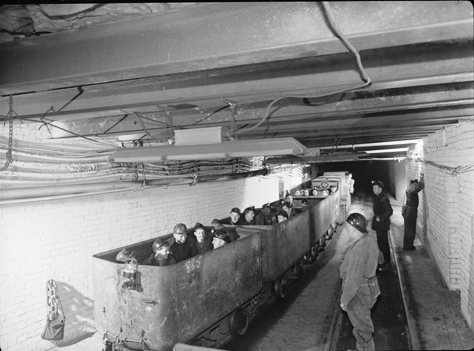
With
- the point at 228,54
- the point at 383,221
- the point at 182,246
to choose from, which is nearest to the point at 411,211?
the point at 383,221

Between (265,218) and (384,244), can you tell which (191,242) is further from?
(384,244)

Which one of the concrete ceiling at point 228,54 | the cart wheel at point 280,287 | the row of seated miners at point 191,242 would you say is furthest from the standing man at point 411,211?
the concrete ceiling at point 228,54

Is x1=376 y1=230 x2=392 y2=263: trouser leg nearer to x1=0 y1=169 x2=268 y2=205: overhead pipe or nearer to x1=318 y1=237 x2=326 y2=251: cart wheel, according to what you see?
x1=318 y1=237 x2=326 y2=251: cart wheel

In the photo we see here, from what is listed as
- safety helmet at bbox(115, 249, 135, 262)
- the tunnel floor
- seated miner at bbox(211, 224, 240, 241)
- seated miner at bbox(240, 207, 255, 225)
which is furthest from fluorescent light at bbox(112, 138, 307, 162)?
seated miner at bbox(240, 207, 255, 225)

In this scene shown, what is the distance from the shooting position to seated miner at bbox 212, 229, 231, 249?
19.2ft

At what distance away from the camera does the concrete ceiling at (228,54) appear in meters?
2.07

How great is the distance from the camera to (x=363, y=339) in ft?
15.8

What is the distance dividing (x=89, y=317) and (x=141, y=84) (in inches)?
190

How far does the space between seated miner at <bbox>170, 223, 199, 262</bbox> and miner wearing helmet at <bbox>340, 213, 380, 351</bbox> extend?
257 cm

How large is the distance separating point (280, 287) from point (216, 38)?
6.10 m

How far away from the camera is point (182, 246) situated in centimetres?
602

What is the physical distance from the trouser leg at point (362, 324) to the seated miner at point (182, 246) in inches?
105

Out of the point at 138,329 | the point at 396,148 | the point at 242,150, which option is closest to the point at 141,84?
the point at 242,150

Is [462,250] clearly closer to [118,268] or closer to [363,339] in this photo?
[363,339]
